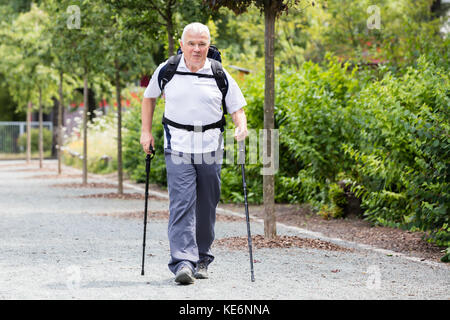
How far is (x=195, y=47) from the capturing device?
20.8 feet

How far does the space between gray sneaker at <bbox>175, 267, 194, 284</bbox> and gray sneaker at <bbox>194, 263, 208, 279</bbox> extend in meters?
0.35

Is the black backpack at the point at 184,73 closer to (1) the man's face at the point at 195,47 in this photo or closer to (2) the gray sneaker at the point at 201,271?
(1) the man's face at the point at 195,47

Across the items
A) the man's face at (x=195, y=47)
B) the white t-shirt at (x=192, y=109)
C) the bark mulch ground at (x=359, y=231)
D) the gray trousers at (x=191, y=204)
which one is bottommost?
the bark mulch ground at (x=359, y=231)

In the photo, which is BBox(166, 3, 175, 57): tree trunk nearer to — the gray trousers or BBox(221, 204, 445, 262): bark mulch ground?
BBox(221, 204, 445, 262): bark mulch ground

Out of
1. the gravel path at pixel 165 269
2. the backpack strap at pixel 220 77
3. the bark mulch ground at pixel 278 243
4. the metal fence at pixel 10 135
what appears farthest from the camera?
the metal fence at pixel 10 135

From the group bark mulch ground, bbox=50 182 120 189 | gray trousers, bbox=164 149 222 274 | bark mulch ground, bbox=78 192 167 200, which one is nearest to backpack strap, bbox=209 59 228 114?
gray trousers, bbox=164 149 222 274

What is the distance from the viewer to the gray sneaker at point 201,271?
255 inches

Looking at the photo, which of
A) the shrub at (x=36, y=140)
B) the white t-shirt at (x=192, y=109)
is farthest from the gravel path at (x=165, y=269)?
the shrub at (x=36, y=140)

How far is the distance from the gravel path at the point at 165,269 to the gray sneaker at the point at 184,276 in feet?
0.23

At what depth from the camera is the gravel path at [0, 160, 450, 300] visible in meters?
5.84

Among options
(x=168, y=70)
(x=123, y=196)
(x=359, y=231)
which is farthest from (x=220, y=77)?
(x=123, y=196)

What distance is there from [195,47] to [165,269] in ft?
6.48

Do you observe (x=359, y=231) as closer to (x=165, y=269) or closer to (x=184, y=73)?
(x=165, y=269)

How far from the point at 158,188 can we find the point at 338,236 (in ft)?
31.9
